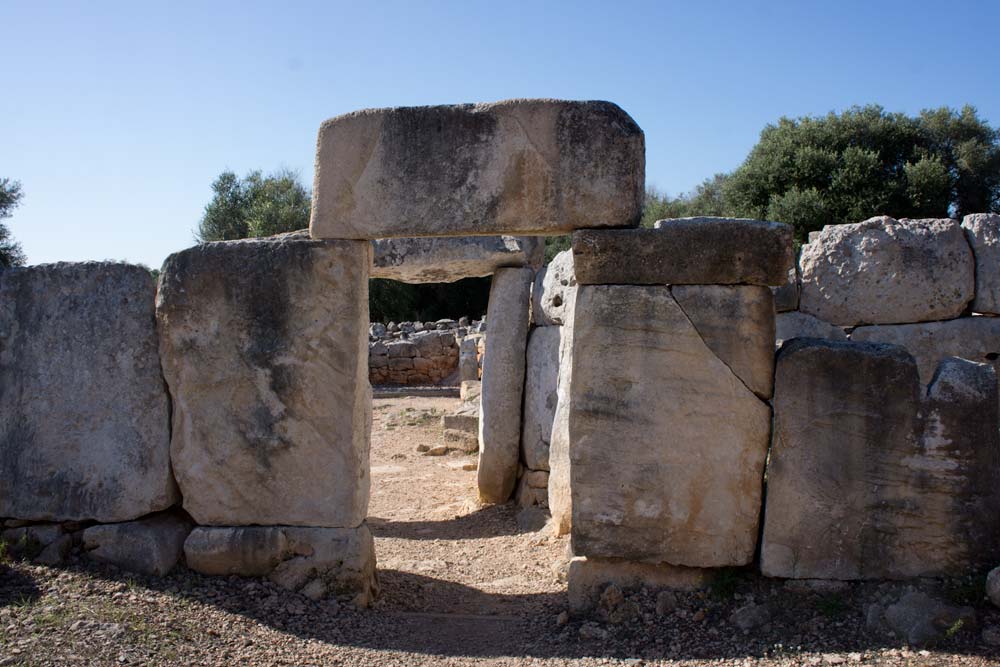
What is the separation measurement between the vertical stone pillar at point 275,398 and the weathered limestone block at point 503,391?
307 centimetres

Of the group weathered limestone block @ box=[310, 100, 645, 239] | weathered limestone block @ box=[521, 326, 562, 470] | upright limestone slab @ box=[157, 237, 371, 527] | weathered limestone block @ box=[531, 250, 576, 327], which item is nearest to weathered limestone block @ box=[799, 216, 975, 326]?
weathered limestone block @ box=[531, 250, 576, 327]

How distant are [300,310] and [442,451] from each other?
561 centimetres

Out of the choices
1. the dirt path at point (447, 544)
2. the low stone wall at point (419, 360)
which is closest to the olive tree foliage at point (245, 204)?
the low stone wall at point (419, 360)

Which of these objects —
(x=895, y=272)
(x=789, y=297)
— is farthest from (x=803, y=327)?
(x=895, y=272)

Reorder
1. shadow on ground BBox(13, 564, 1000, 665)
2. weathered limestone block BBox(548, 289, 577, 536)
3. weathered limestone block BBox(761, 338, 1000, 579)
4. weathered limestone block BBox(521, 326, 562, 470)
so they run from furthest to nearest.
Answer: weathered limestone block BBox(521, 326, 562, 470) < weathered limestone block BBox(548, 289, 577, 536) < weathered limestone block BBox(761, 338, 1000, 579) < shadow on ground BBox(13, 564, 1000, 665)

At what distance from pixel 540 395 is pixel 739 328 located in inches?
132

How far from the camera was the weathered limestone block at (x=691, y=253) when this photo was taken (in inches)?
158

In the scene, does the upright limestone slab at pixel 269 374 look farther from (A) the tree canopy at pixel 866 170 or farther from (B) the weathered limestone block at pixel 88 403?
(A) the tree canopy at pixel 866 170

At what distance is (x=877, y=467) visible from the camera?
396 cm

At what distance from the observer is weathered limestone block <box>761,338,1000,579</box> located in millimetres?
3902

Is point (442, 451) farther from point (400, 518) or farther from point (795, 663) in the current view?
point (795, 663)

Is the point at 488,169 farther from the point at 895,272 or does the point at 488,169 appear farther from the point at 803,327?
the point at 895,272

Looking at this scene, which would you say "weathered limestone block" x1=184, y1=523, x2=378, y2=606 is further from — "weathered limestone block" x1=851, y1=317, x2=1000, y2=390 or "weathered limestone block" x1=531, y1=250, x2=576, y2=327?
"weathered limestone block" x1=851, y1=317, x2=1000, y2=390

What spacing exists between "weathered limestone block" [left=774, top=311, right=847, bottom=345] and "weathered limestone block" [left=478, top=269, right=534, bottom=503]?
232 centimetres
